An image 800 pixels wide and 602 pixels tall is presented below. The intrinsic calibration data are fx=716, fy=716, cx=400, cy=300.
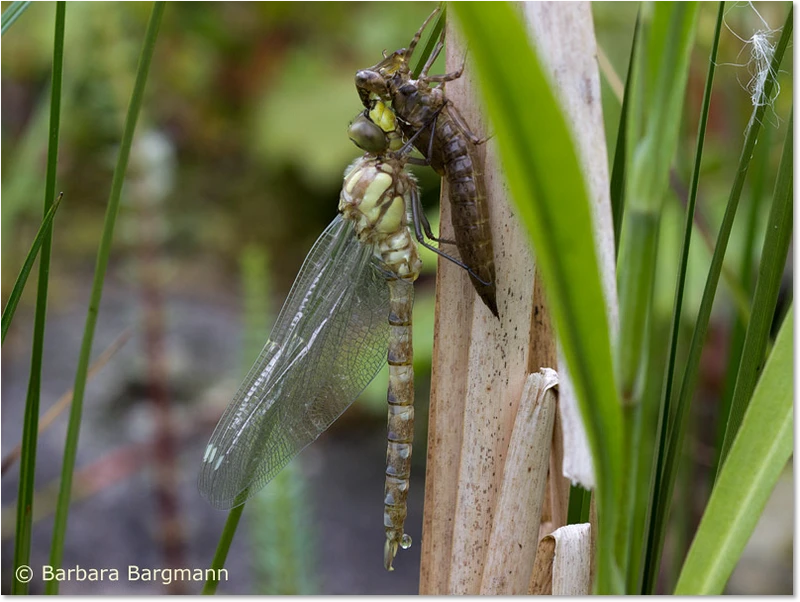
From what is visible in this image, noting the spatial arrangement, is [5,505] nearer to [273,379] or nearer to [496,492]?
[273,379]

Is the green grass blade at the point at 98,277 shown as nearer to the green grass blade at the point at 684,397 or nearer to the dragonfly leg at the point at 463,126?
the dragonfly leg at the point at 463,126

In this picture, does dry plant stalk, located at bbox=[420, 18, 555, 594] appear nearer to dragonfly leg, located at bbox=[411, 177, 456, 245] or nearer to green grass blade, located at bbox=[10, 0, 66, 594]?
dragonfly leg, located at bbox=[411, 177, 456, 245]

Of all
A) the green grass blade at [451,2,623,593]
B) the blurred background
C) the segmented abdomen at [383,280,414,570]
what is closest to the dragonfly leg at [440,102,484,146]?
the segmented abdomen at [383,280,414,570]

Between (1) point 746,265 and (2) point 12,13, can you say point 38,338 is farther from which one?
(1) point 746,265

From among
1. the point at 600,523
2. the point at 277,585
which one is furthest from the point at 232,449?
the point at 600,523

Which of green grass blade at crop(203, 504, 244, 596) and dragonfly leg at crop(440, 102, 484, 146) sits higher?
dragonfly leg at crop(440, 102, 484, 146)

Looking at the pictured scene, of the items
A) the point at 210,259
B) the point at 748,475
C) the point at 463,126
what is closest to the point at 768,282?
the point at 748,475

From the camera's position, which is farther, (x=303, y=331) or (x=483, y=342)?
(x=303, y=331)
